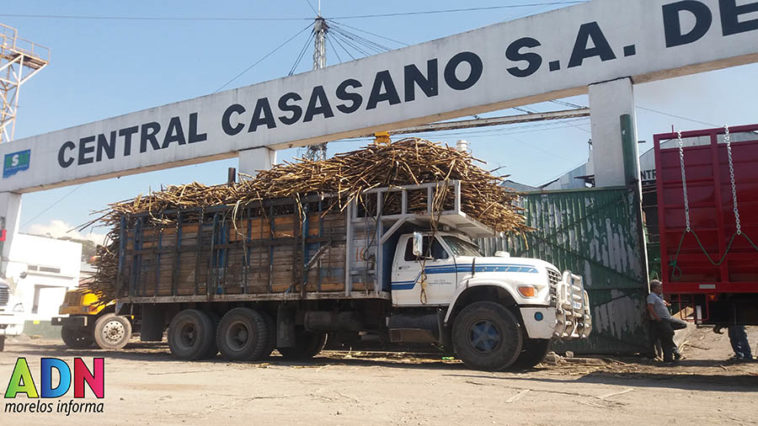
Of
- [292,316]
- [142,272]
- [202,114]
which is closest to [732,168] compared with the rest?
[292,316]

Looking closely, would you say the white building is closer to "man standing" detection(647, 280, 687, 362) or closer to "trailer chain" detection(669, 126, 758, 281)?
"man standing" detection(647, 280, 687, 362)

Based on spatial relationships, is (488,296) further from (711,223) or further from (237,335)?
(237,335)

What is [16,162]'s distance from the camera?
2403cm

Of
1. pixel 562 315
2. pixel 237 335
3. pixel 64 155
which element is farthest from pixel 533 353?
pixel 64 155

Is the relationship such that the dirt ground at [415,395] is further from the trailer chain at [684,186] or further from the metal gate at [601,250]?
the trailer chain at [684,186]

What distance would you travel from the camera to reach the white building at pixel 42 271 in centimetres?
3450

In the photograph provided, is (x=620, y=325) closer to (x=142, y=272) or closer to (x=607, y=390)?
(x=607, y=390)

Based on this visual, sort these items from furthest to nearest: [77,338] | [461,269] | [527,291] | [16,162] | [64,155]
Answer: [16,162] → [64,155] → [77,338] → [461,269] → [527,291]

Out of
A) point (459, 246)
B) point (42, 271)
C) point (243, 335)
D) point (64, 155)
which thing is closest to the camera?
point (459, 246)

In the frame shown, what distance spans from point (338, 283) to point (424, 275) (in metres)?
1.66

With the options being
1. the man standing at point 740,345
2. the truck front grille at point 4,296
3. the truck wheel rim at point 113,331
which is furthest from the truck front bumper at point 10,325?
the man standing at point 740,345

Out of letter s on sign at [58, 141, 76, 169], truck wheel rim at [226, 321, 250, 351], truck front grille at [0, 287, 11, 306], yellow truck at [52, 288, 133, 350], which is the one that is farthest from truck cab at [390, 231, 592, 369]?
letter s on sign at [58, 141, 76, 169]

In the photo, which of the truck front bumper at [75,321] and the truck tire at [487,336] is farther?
the truck front bumper at [75,321]

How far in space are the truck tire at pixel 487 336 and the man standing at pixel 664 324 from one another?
3814 millimetres
